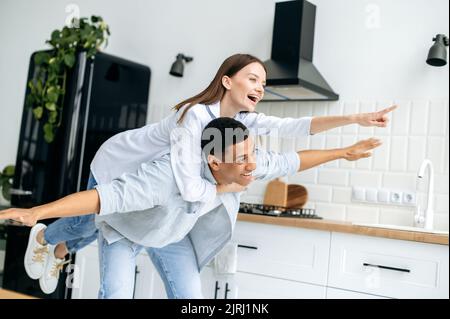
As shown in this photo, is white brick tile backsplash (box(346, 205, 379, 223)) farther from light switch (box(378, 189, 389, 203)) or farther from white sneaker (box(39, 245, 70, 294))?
white sneaker (box(39, 245, 70, 294))

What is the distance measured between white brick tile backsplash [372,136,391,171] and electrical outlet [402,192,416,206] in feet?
0.32

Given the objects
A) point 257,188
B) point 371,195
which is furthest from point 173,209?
point 371,195

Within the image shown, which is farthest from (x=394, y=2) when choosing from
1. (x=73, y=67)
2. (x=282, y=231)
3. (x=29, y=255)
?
(x=29, y=255)

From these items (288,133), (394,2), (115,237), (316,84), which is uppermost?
(394,2)

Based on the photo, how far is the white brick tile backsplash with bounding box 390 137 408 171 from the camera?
1.08 m

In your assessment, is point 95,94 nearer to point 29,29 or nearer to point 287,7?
point 29,29

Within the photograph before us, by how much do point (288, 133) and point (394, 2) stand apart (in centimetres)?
41

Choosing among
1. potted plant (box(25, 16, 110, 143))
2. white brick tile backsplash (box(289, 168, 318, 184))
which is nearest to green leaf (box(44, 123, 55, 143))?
potted plant (box(25, 16, 110, 143))

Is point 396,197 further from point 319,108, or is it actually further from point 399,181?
point 319,108

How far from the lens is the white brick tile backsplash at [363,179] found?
3.61ft

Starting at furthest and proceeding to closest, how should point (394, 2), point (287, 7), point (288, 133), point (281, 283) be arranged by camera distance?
point (281, 283), point (394, 2), point (287, 7), point (288, 133)

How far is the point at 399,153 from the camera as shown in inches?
42.8

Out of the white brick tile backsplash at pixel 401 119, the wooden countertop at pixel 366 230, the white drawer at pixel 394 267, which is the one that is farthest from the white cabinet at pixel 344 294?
the white brick tile backsplash at pixel 401 119

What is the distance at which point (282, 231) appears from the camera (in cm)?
84
